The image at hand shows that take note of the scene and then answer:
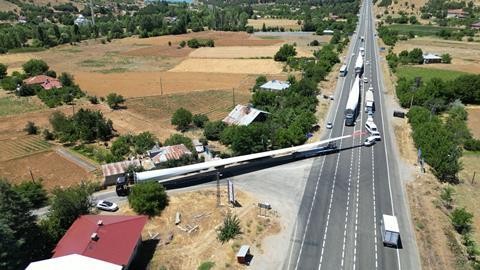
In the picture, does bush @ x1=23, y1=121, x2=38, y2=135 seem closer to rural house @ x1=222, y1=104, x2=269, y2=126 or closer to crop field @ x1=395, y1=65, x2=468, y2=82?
rural house @ x1=222, y1=104, x2=269, y2=126

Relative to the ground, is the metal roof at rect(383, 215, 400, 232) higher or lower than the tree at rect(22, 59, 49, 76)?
lower

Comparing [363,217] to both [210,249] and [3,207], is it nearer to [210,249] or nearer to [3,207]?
[210,249]

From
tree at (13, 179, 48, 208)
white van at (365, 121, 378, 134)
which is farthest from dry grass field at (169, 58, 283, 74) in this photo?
tree at (13, 179, 48, 208)

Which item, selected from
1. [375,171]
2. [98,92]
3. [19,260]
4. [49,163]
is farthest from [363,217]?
[98,92]

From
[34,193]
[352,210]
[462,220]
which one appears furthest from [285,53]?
[34,193]

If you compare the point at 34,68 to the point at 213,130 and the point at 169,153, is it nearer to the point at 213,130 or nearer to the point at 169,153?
the point at 213,130

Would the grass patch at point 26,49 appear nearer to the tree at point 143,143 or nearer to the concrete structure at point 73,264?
the tree at point 143,143

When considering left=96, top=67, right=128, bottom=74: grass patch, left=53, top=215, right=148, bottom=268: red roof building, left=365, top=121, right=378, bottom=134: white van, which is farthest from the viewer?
left=96, top=67, right=128, bottom=74: grass patch
